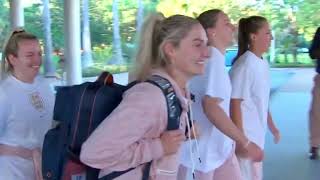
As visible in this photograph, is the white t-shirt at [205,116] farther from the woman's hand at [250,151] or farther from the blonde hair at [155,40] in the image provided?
the blonde hair at [155,40]

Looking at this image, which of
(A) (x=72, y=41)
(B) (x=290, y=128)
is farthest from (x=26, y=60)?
(A) (x=72, y=41)

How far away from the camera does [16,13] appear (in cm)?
1020

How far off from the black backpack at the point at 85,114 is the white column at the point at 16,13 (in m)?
8.51

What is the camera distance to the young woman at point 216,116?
8.60 feet

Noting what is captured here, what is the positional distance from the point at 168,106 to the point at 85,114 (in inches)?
10.3

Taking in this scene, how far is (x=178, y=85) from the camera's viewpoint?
192cm

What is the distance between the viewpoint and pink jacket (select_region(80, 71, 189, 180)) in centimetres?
173

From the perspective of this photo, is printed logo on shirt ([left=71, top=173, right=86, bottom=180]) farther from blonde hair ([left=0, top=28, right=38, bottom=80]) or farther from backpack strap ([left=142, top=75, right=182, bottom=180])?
blonde hair ([left=0, top=28, right=38, bottom=80])

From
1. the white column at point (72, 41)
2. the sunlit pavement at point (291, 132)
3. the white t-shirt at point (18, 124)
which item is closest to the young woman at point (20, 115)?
the white t-shirt at point (18, 124)

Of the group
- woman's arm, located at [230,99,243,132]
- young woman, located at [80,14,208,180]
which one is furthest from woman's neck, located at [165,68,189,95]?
woman's arm, located at [230,99,243,132]

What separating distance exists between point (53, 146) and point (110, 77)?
1.09ft

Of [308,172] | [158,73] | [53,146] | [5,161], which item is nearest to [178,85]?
[158,73]

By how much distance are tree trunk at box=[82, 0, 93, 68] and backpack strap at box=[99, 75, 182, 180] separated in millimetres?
9771

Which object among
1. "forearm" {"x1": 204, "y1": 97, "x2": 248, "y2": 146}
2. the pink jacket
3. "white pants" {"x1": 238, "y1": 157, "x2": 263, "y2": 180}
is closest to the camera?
the pink jacket
